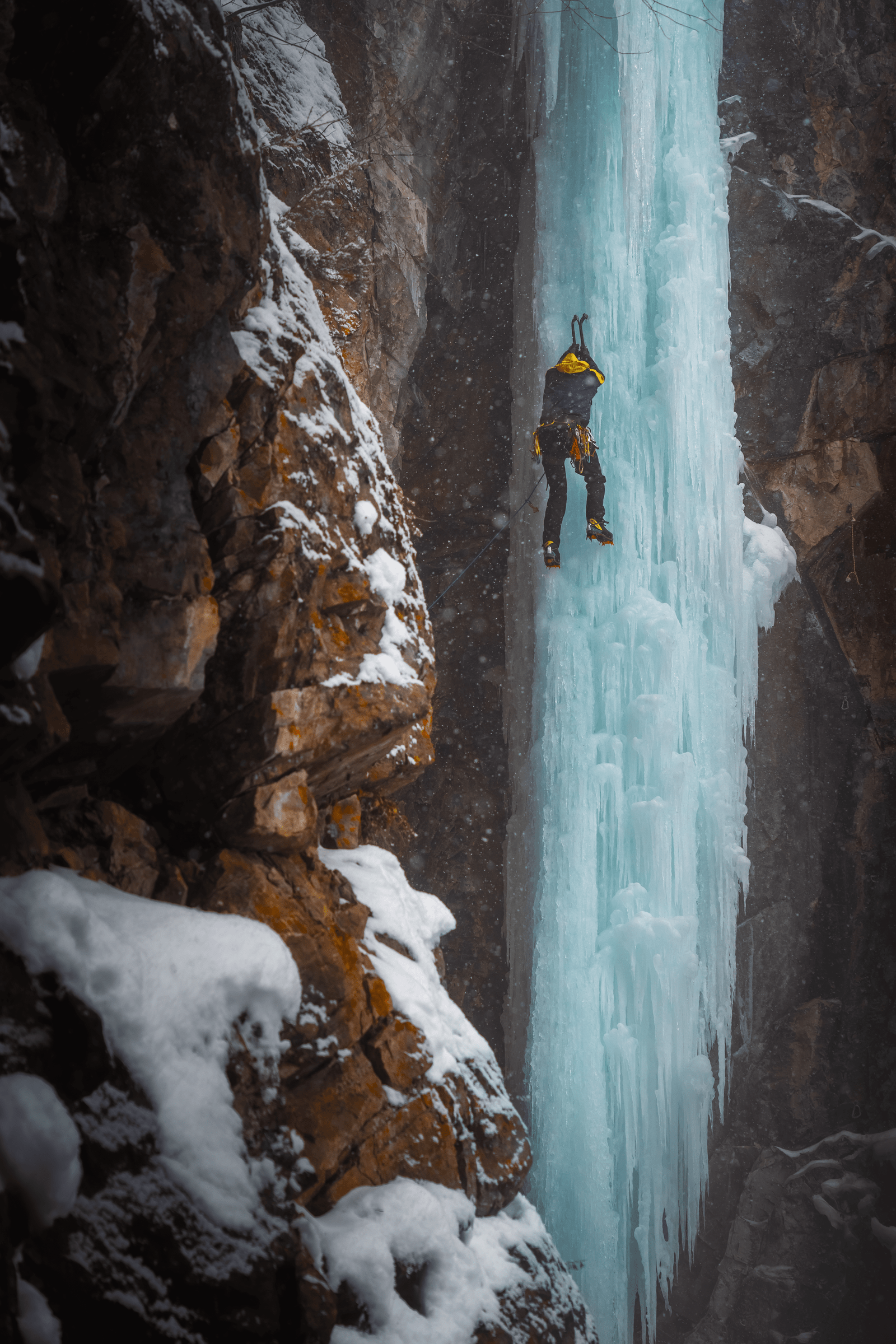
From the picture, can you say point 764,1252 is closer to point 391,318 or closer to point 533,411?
point 533,411

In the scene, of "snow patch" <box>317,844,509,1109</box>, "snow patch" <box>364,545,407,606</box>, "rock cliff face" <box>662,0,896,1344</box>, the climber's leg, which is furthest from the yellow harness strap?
"snow patch" <box>317,844,509,1109</box>

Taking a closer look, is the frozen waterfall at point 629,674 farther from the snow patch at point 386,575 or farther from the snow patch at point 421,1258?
the snow patch at point 421,1258

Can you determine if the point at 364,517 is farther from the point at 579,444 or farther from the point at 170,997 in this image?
the point at 579,444

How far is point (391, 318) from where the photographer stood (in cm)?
644

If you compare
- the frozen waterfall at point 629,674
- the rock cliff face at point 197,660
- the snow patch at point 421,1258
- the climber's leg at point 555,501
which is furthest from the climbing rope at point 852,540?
the snow patch at point 421,1258

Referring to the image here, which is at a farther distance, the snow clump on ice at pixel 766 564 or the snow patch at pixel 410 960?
the snow clump on ice at pixel 766 564

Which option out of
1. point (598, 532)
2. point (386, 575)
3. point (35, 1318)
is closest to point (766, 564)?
point (598, 532)

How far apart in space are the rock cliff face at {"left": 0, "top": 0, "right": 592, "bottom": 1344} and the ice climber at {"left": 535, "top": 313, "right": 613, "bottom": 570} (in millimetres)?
2597

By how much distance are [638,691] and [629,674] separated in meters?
0.15

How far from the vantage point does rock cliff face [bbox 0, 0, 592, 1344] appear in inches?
67.7

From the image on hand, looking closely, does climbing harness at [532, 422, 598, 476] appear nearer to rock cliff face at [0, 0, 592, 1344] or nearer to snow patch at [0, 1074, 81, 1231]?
rock cliff face at [0, 0, 592, 1344]

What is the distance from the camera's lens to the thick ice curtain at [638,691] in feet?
19.2

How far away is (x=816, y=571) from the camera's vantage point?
25.9 ft

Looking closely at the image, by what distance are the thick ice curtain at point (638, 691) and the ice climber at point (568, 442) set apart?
13.2 inches
